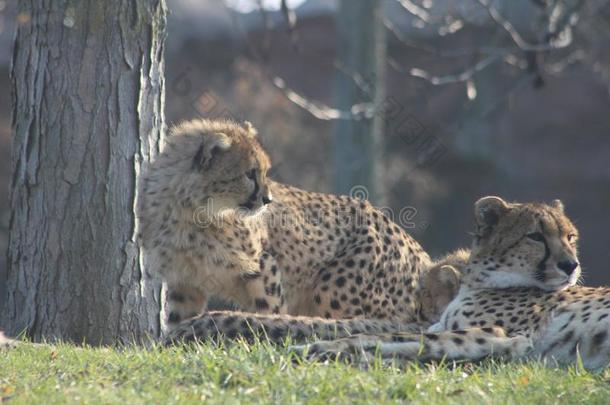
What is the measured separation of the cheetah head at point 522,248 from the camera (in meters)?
5.21

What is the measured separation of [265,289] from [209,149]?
0.82 meters

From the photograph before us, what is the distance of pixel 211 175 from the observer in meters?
6.09

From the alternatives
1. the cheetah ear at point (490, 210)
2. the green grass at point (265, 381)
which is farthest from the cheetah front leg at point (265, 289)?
the green grass at point (265, 381)

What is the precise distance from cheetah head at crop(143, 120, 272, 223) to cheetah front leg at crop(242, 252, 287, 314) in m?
0.34

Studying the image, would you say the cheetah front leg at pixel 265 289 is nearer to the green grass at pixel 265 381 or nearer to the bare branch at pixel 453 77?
the green grass at pixel 265 381

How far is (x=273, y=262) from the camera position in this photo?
6176 mm

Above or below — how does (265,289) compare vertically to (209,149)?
below

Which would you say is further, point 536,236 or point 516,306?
point 536,236

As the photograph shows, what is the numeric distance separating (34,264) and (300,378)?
209 cm

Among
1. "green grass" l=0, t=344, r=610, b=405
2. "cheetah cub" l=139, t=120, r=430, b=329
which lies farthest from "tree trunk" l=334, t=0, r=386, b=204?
"green grass" l=0, t=344, r=610, b=405

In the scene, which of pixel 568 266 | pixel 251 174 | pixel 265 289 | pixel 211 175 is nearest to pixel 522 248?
pixel 568 266

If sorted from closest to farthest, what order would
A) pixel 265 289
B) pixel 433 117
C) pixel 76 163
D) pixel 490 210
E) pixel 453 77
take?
1. pixel 76 163
2. pixel 490 210
3. pixel 265 289
4. pixel 453 77
5. pixel 433 117

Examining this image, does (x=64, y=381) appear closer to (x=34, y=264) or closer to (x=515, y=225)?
(x=34, y=264)

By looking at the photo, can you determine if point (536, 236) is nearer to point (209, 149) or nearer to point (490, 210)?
point (490, 210)
